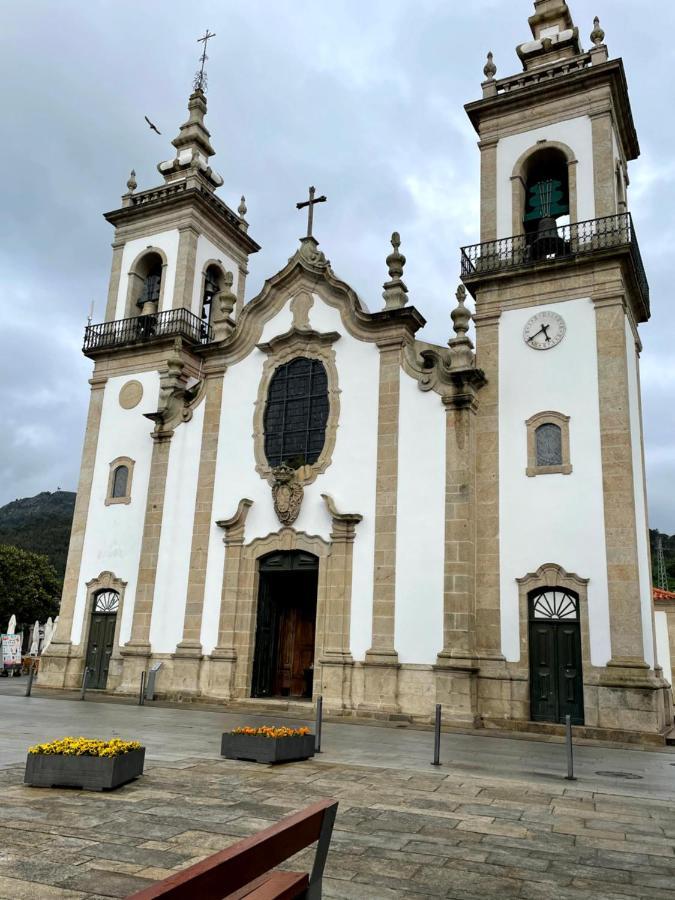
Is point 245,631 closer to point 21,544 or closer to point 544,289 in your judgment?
point 544,289

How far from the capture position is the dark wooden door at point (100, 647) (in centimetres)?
2264

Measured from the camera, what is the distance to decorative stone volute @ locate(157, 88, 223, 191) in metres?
28.8

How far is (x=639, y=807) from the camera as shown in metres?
8.52

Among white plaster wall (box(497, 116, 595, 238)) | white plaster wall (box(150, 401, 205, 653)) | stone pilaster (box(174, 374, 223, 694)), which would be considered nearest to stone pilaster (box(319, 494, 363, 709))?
stone pilaster (box(174, 374, 223, 694))

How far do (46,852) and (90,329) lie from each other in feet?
75.4

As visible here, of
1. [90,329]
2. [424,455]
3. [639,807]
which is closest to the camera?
[639,807]

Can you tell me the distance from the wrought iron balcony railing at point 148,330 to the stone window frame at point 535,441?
37.9 feet

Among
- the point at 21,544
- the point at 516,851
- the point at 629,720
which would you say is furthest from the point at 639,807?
the point at 21,544

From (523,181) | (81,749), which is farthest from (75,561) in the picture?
(523,181)

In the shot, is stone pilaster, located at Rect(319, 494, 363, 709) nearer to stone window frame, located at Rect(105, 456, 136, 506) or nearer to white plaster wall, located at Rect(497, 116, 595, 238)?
stone window frame, located at Rect(105, 456, 136, 506)

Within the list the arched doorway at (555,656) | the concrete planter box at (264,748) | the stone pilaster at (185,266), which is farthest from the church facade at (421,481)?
the concrete planter box at (264,748)

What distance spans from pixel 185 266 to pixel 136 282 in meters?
2.35

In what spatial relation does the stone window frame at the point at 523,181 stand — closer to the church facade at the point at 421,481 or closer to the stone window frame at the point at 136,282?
the church facade at the point at 421,481

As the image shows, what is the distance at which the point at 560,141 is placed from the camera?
20844 millimetres
